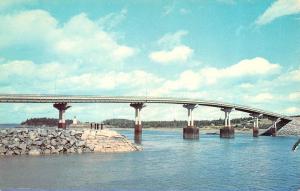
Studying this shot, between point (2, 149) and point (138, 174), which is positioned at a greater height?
point (2, 149)

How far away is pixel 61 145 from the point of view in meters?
56.4

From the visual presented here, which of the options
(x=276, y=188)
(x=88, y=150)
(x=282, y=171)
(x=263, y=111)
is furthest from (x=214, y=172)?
(x=263, y=111)

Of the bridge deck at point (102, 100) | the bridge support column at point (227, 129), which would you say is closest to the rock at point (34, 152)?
the bridge deck at point (102, 100)

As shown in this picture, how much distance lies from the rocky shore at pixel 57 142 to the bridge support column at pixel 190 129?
62.8 m

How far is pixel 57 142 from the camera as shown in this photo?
5678 centimetres

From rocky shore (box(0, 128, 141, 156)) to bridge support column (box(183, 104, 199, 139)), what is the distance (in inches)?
2472

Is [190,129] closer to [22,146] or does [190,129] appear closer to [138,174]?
[22,146]

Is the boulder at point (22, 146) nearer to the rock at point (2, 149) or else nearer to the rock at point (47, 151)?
the rock at point (2, 149)

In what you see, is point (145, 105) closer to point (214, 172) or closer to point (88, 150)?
point (88, 150)

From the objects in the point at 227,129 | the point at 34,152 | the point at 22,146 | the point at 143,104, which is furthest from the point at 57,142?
the point at 227,129

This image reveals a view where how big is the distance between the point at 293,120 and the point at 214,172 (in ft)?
426

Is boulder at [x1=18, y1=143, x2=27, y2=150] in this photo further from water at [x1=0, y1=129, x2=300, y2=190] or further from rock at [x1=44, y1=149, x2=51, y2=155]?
water at [x1=0, y1=129, x2=300, y2=190]

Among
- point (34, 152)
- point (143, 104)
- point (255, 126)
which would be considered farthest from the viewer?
point (255, 126)

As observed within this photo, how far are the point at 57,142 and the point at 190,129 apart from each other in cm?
7284
